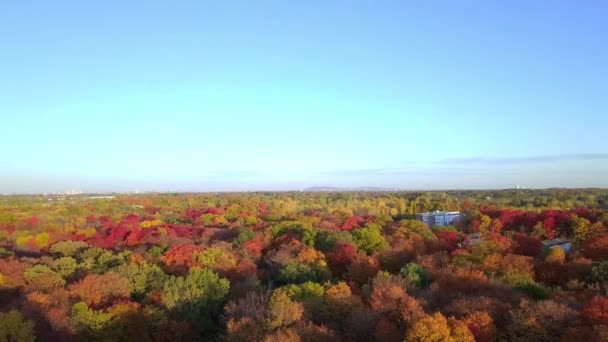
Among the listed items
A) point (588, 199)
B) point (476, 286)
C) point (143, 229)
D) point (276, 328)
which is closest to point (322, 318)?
point (276, 328)

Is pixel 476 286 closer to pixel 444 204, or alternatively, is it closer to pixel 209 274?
pixel 209 274

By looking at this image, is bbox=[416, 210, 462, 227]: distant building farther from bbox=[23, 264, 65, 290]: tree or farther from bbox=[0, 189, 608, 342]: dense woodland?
bbox=[23, 264, 65, 290]: tree

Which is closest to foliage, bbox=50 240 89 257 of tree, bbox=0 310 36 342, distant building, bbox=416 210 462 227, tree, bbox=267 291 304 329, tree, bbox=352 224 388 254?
tree, bbox=352 224 388 254

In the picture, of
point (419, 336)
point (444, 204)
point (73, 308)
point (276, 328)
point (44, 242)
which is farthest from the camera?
point (444, 204)

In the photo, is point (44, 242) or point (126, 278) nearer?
point (126, 278)

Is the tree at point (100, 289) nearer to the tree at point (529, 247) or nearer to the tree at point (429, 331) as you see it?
the tree at point (429, 331)

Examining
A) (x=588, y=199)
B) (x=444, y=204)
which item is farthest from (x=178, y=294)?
(x=588, y=199)

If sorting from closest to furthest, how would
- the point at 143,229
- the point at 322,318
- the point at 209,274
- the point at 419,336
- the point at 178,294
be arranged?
the point at 419,336 → the point at 322,318 → the point at 178,294 → the point at 209,274 → the point at 143,229
